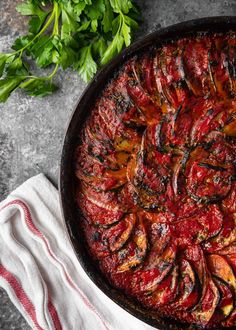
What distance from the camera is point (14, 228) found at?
14.3ft

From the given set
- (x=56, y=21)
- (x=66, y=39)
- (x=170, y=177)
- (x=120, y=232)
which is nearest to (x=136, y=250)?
(x=120, y=232)

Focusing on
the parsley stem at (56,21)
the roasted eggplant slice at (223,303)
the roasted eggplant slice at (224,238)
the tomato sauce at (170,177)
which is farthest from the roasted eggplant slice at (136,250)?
the parsley stem at (56,21)

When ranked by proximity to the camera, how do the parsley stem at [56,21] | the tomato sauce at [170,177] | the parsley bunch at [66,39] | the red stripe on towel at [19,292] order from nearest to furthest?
the tomato sauce at [170,177] < the parsley bunch at [66,39] < the parsley stem at [56,21] < the red stripe on towel at [19,292]

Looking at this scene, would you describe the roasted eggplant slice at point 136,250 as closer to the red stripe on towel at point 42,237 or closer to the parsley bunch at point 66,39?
the red stripe on towel at point 42,237

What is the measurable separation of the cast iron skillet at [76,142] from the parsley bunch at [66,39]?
0.45 metres

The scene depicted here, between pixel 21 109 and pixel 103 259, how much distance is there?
1519mm

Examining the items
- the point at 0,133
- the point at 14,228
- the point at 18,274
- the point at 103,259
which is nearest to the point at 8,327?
the point at 18,274

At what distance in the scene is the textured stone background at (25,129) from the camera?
4387 mm

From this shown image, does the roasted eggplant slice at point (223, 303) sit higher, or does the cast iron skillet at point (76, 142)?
the cast iron skillet at point (76, 142)

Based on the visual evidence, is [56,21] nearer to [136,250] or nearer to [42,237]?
[42,237]

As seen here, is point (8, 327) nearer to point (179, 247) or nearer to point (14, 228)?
point (14, 228)

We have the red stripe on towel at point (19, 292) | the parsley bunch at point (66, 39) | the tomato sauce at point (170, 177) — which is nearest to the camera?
the tomato sauce at point (170, 177)

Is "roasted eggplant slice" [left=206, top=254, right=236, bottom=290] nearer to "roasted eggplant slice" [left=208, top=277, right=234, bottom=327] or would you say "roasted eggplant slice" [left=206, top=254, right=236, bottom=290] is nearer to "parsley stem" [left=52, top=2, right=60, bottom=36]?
"roasted eggplant slice" [left=208, top=277, right=234, bottom=327]

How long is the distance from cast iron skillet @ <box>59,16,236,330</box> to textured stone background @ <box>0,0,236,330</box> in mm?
741
